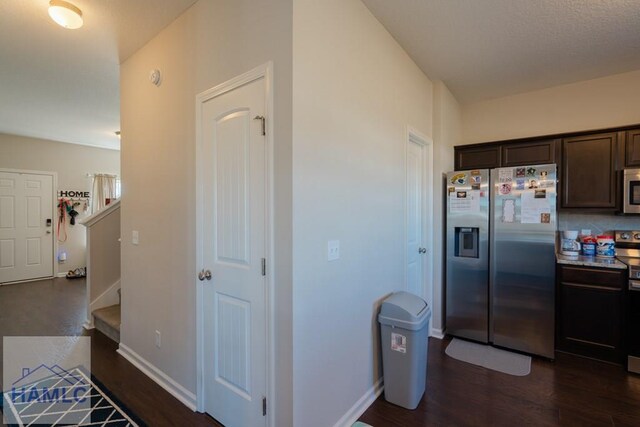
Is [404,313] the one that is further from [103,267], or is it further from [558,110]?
[103,267]

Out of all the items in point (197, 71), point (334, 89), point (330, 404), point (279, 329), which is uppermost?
point (197, 71)

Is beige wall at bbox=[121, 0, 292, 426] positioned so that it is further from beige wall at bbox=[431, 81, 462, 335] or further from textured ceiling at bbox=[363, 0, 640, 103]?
beige wall at bbox=[431, 81, 462, 335]

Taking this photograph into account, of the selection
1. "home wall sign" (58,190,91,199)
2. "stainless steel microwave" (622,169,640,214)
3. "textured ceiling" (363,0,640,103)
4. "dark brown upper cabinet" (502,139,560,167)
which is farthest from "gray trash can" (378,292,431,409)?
"home wall sign" (58,190,91,199)

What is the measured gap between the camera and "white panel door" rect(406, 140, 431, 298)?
287cm

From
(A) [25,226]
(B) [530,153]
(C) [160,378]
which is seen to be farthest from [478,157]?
(A) [25,226]

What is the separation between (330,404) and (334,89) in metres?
1.91

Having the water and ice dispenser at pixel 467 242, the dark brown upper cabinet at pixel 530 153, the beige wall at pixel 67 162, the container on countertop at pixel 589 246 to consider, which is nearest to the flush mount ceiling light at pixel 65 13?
the water and ice dispenser at pixel 467 242

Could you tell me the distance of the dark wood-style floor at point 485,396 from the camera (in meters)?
1.96

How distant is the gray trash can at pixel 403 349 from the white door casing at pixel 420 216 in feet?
2.50

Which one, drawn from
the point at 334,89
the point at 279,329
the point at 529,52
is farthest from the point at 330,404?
the point at 529,52

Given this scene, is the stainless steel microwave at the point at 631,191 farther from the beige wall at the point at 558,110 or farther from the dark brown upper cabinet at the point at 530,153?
the beige wall at the point at 558,110

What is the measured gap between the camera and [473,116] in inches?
155

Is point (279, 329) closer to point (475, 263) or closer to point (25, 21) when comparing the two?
point (475, 263)

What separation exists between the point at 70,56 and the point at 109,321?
8.84 feet
